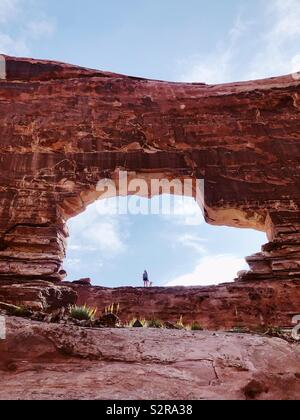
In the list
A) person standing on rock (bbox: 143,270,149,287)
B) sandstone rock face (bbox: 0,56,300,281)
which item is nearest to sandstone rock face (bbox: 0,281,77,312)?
sandstone rock face (bbox: 0,56,300,281)

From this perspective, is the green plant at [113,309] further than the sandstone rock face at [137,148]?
No

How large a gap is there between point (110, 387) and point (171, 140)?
53.1ft

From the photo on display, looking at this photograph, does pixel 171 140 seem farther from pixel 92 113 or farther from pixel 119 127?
pixel 92 113

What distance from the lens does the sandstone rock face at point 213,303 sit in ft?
48.9

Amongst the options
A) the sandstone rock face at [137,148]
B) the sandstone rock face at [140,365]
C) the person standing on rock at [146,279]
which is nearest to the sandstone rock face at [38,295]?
the sandstone rock face at [137,148]

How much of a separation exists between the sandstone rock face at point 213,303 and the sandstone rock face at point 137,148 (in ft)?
2.58

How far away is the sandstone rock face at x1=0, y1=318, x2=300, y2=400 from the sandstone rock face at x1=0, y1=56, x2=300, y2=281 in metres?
9.29

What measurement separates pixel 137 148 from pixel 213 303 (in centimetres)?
827

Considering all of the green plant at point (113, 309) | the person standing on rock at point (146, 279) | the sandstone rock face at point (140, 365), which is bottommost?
the sandstone rock face at point (140, 365)

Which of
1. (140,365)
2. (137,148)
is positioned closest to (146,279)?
(137,148)

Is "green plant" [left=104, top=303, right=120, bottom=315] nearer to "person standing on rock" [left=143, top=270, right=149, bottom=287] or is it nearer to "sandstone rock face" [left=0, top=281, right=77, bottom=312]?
"sandstone rock face" [left=0, top=281, right=77, bottom=312]

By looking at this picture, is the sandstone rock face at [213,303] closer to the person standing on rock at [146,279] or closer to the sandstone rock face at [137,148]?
the sandstone rock face at [137,148]

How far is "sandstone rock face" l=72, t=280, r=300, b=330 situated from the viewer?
14.9 metres
